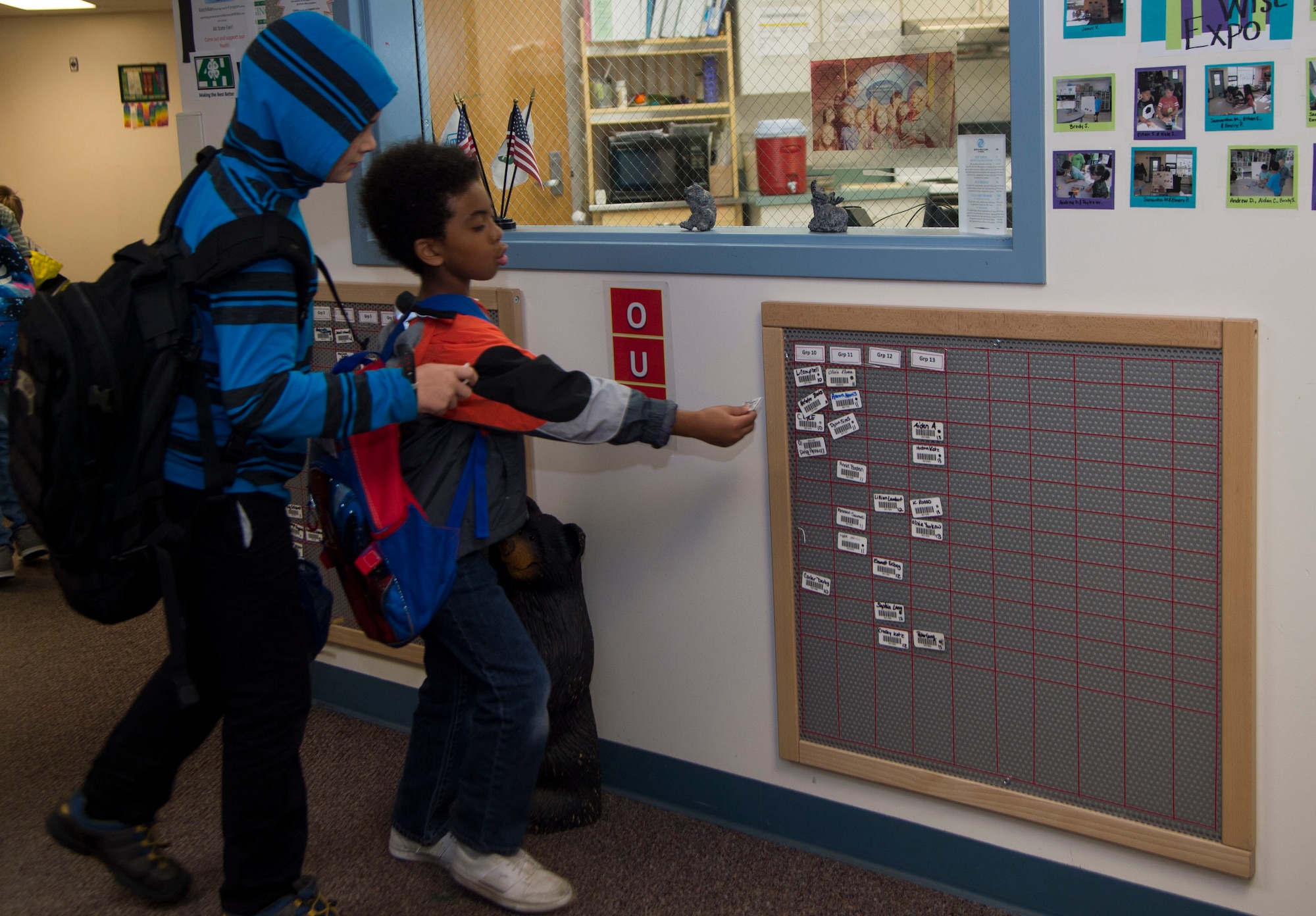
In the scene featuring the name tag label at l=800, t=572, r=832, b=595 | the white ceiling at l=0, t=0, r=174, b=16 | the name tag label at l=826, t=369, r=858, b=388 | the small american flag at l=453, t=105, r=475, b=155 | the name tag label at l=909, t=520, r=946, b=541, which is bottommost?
the name tag label at l=800, t=572, r=832, b=595

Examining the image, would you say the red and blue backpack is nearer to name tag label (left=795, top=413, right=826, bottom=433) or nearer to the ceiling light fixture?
name tag label (left=795, top=413, right=826, bottom=433)

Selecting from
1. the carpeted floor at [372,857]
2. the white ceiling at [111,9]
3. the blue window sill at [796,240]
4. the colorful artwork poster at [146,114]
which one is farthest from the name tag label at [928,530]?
the colorful artwork poster at [146,114]

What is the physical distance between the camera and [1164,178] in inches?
65.7

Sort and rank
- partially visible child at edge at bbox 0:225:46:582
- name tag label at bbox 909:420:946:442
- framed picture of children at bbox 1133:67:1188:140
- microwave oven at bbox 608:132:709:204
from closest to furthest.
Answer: framed picture of children at bbox 1133:67:1188:140, name tag label at bbox 909:420:946:442, microwave oven at bbox 608:132:709:204, partially visible child at edge at bbox 0:225:46:582

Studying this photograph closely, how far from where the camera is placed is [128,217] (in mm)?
8141

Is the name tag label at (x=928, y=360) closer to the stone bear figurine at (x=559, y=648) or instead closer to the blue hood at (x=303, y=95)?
the stone bear figurine at (x=559, y=648)

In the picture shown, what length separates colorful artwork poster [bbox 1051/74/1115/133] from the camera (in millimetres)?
1686

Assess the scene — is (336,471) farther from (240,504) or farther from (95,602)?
(95,602)

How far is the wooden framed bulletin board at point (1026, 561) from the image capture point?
173 centimetres

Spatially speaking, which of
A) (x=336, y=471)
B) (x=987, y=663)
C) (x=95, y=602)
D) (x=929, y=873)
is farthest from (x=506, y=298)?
(x=929, y=873)

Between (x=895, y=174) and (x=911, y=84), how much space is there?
174mm

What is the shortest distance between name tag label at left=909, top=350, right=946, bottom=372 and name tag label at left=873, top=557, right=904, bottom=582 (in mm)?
357

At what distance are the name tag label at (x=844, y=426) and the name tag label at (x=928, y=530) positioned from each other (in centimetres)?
20

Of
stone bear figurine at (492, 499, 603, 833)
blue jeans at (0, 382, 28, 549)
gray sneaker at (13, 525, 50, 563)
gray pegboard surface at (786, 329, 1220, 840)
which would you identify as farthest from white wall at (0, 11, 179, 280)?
gray pegboard surface at (786, 329, 1220, 840)
